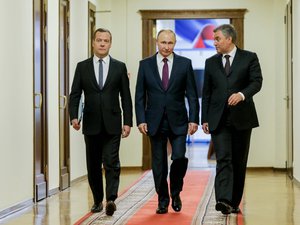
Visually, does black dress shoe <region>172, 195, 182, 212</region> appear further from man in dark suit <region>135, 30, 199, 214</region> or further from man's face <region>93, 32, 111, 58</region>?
man's face <region>93, 32, 111, 58</region>

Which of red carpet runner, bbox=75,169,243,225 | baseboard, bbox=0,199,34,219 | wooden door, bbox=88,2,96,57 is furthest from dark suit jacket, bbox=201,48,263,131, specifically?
wooden door, bbox=88,2,96,57

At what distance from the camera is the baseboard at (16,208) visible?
5712mm

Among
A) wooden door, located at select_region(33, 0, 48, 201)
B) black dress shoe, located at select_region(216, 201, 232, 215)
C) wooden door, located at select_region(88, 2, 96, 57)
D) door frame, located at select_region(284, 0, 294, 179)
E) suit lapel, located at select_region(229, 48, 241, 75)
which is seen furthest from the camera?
wooden door, located at select_region(88, 2, 96, 57)

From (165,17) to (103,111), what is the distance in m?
5.59

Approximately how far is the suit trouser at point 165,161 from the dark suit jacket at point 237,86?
1.01 feet

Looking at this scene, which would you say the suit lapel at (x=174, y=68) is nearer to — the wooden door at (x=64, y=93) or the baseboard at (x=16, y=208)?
the baseboard at (x=16, y=208)

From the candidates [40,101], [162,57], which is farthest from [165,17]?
[162,57]

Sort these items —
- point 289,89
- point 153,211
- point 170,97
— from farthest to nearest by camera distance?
1. point 289,89
2. point 153,211
3. point 170,97

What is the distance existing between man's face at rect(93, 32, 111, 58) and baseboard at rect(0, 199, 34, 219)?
1.62 m

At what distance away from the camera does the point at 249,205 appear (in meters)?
6.26

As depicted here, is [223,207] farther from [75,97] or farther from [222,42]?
[75,97]

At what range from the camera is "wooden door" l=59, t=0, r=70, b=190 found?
7871 millimetres

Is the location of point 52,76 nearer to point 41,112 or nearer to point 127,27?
point 41,112

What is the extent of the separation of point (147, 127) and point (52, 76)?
244 centimetres
